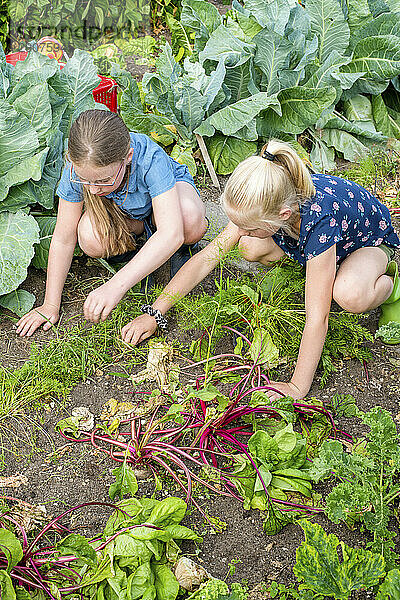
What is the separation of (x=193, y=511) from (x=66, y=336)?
903 millimetres

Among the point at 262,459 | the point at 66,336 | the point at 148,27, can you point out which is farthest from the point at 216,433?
the point at 148,27

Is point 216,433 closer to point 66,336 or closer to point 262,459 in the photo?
point 262,459

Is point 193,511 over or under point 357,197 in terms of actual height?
under

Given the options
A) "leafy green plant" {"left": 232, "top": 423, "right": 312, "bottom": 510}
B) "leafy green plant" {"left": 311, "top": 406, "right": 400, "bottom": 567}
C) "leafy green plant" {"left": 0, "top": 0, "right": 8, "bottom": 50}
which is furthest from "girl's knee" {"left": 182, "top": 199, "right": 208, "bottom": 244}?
"leafy green plant" {"left": 0, "top": 0, "right": 8, "bottom": 50}

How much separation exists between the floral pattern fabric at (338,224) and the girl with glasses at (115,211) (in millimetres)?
423

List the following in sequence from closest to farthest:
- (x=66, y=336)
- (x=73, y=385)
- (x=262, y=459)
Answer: (x=262, y=459) < (x=73, y=385) < (x=66, y=336)

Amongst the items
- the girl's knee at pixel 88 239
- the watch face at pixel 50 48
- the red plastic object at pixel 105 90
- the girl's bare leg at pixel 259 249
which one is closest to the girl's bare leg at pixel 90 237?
the girl's knee at pixel 88 239

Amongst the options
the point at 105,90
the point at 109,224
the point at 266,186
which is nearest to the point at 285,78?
the point at 105,90

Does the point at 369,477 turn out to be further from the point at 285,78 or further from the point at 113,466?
the point at 285,78

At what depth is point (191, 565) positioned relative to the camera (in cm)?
171

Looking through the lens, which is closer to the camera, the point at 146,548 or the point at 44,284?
the point at 146,548

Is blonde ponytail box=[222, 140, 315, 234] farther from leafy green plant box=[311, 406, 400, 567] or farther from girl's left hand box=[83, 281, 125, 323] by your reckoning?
leafy green plant box=[311, 406, 400, 567]

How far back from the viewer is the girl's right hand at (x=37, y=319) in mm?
2542

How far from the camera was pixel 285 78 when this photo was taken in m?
3.46
